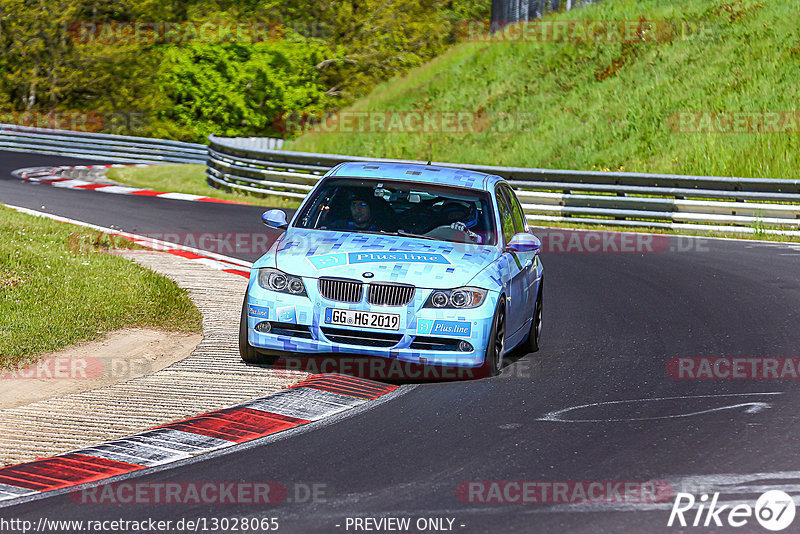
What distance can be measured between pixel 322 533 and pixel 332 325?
3.37 meters

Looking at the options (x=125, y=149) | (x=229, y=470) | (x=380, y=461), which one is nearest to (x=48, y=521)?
(x=229, y=470)

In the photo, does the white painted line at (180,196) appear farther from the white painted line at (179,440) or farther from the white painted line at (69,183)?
the white painted line at (179,440)

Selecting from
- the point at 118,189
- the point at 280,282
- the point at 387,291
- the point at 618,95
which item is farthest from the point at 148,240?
the point at 618,95

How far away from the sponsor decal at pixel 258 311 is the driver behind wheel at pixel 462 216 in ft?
6.16

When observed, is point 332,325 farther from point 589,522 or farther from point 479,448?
point 589,522

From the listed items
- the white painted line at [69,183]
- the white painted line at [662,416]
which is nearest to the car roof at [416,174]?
the white painted line at [662,416]

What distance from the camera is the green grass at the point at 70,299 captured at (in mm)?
9633

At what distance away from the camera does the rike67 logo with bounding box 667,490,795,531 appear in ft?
17.7

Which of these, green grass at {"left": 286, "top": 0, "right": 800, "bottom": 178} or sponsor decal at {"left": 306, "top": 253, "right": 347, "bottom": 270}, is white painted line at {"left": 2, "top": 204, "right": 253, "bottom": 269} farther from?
green grass at {"left": 286, "top": 0, "right": 800, "bottom": 178}

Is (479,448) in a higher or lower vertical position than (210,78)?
lower

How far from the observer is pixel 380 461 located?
21.1 feet

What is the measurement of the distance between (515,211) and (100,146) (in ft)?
93.8

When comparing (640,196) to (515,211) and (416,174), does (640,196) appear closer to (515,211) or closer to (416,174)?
(515,211)

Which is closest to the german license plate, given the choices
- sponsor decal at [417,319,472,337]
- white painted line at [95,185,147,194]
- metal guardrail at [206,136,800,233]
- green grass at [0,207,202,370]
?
sponsor decal at [417,319,472,337]
